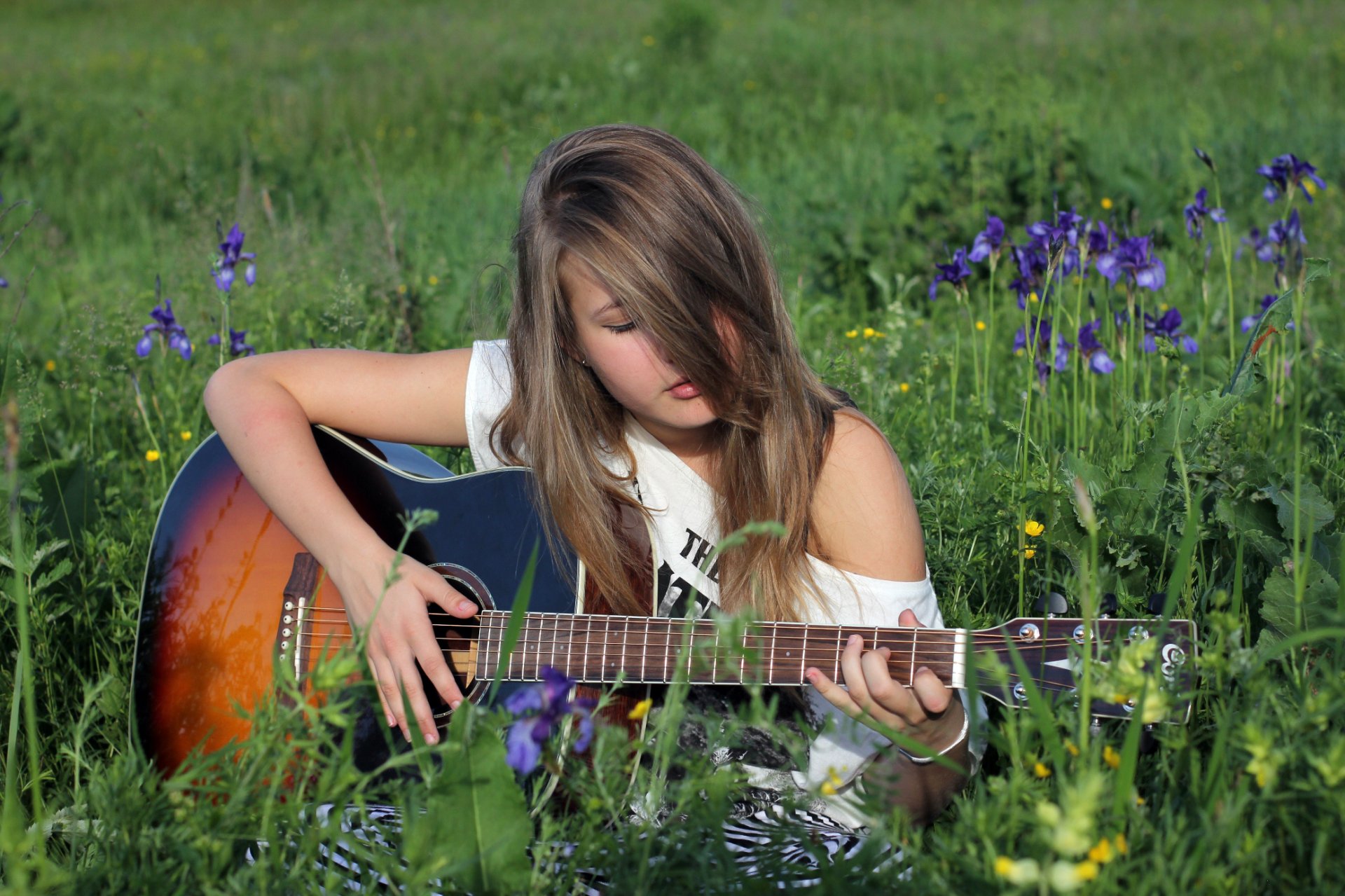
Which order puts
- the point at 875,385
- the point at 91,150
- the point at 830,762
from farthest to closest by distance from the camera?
1. the point at 91,150
2. the point at 875,385
3. the point at 830,762

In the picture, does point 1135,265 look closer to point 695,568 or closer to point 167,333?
point 695,568

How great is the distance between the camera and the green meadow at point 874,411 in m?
1.18

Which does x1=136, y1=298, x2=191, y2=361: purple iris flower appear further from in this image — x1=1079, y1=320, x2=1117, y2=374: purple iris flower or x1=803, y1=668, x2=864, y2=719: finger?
x1=1079, y1=320, x2=1117, y2=374: purple iris flower

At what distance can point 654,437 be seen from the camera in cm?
216

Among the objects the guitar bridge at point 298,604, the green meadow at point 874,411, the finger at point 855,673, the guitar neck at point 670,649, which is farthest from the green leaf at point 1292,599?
the guitar bridge at point 298,604

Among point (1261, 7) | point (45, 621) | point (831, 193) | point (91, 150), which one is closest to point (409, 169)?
point (91, 150)

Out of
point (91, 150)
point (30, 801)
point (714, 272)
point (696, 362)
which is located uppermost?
point (91, 150)

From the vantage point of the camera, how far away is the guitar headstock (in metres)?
1.12

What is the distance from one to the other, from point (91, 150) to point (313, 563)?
7991 mm

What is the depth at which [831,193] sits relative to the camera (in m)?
5.41

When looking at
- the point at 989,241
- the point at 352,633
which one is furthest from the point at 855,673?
the point at 989,241

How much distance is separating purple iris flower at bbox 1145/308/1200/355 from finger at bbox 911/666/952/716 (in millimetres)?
1176

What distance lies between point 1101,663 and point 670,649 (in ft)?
2.36

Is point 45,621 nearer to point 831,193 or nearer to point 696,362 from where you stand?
point 696,362
